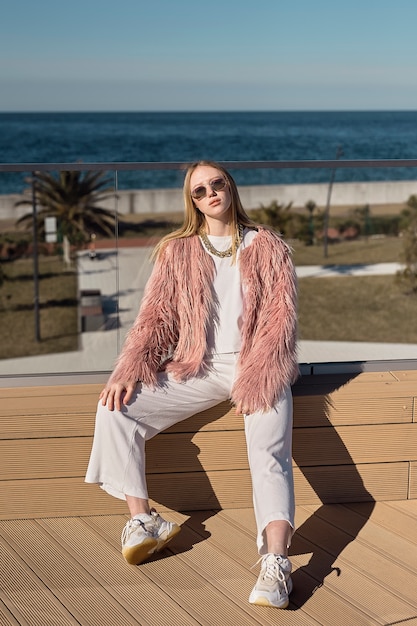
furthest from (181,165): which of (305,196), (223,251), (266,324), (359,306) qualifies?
(359,306)

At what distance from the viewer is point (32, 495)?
9.70ft

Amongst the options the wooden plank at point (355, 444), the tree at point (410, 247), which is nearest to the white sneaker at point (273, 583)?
the wooden plank at point (355, 444)

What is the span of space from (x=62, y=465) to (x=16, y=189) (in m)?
1.33

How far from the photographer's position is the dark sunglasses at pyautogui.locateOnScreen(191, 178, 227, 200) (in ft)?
9.35

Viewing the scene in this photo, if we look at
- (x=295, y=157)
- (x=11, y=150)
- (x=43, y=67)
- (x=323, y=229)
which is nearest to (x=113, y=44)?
(x=43, y=67)

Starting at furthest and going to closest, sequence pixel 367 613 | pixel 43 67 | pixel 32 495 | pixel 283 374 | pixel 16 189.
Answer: pixel 43 67 → pixel 16 189 → pixel 32 495 → pixel 283 374 → pixel 367 613

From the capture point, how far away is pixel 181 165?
3.27m

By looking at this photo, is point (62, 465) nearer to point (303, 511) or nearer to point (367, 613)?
point (303, 511)

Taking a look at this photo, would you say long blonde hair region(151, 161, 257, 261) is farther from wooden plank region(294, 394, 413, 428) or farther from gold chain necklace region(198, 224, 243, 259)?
wooden plank region(294, 394, 413, 428)

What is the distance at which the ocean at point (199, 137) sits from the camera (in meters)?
37.6

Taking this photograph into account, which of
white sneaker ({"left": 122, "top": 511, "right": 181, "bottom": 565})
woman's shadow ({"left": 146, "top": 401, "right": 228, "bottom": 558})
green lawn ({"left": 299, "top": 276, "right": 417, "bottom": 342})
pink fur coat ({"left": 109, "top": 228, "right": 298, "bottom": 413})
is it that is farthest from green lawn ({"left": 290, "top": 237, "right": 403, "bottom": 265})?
white sneaker ({"left": 122, "top": 511, "right": 181, "bottom": 565})

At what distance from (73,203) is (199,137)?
37.1 meters

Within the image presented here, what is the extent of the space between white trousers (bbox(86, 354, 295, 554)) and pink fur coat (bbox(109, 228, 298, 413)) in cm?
5

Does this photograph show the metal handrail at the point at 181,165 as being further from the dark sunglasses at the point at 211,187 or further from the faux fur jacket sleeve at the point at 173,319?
the faux fur jacket sleeve at the point at 173,319
